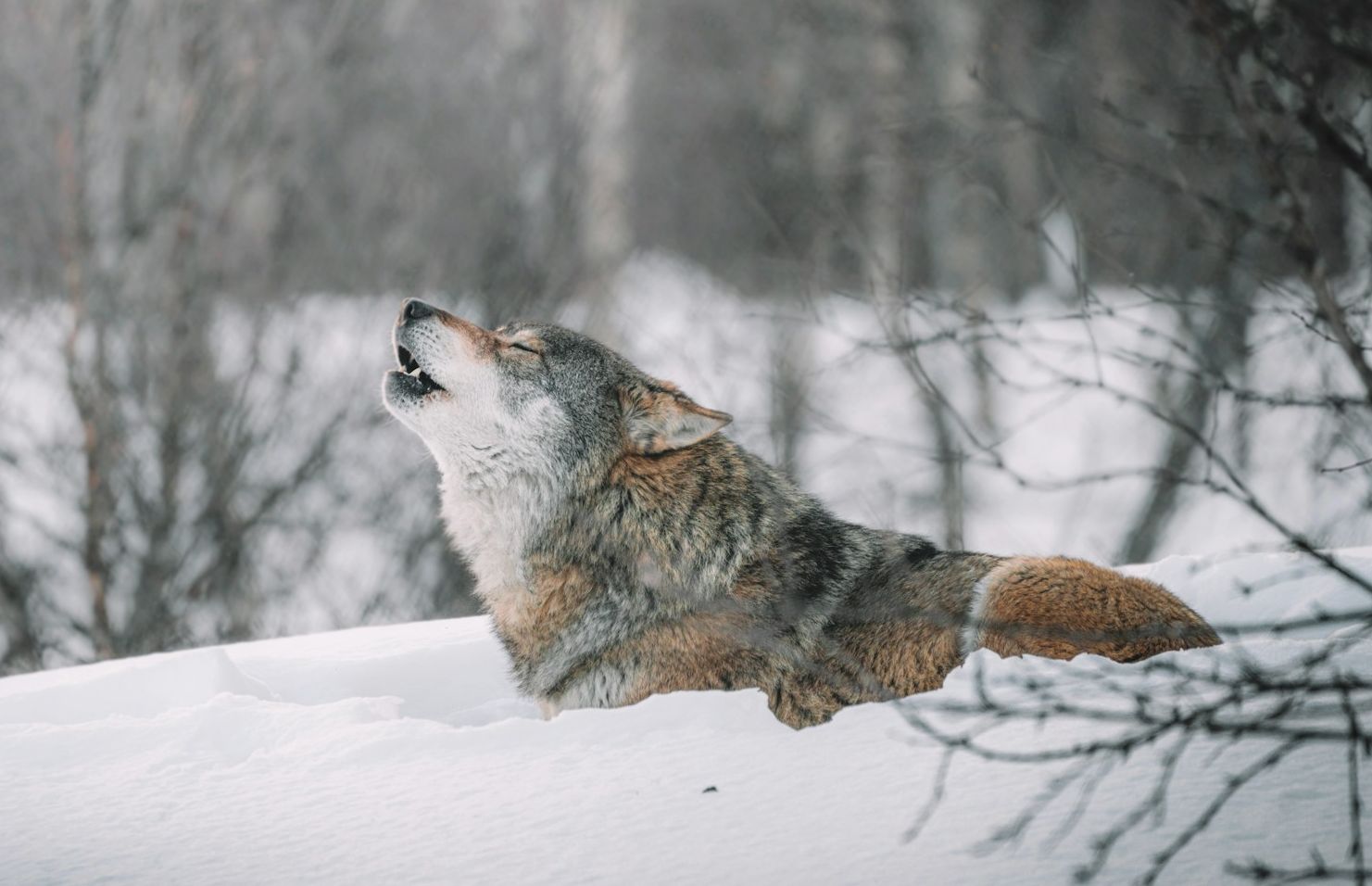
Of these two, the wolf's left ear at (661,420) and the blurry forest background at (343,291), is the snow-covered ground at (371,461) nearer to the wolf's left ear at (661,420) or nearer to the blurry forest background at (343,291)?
the blurry forest background at (343,291)

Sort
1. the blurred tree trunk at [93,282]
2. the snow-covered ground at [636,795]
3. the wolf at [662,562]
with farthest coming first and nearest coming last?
1. the blurred tree trunk at [93,282]
2. the wolf at [662,562]
3. the snow-covered ground at [636,795]

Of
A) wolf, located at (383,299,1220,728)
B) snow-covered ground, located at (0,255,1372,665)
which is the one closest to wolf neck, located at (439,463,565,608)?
wolf, located at (383,299,1220,728)

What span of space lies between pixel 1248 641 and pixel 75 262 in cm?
622

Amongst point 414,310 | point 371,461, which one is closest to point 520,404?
point 414,310

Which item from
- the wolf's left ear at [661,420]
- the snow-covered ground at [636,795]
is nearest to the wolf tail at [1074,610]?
the snow-covered ground at [636,795]

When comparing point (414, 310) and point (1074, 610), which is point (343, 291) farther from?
point (1074, 610)

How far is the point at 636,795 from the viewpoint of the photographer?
2760 millimetres

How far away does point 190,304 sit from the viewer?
24.1ft

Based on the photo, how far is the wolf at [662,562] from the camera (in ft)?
12.6

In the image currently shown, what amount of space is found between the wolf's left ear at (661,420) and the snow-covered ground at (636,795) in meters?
1.04

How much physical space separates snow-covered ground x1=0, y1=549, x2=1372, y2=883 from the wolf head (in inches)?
38.4

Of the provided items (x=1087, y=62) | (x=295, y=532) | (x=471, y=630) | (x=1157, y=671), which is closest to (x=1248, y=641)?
(x=1157, y=671)

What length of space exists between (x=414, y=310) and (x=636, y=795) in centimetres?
201

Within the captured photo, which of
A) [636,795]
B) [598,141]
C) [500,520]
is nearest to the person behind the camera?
[636,795]
